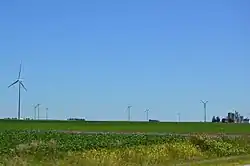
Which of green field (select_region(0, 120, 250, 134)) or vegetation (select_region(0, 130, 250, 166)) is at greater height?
green field (select_region(0, 120, 250, 134))

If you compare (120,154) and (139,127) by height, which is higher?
(139,127)

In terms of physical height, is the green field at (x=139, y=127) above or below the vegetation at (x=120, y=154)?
above

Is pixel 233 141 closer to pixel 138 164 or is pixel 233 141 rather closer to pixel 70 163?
pixel 138 164

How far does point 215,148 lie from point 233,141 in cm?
609

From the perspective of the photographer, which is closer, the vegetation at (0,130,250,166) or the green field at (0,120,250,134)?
the vegetation at (0,130,250,166)

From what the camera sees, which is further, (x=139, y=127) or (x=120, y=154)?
(x=139, y=127)

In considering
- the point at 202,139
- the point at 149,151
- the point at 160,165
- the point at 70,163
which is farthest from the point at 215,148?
the point at 70,163

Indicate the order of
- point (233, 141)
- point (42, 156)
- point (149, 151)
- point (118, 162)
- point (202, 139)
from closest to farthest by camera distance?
point (118, 162) < point (42, 156) < point (149, 151) < point (202, 139) < point (233, 141)

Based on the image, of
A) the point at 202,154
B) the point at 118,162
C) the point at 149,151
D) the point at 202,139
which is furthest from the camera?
the point at 202,139

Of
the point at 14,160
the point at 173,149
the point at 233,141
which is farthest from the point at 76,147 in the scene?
the point at 14,160

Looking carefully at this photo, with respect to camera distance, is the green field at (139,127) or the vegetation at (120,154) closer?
the vegetation at (120,154)

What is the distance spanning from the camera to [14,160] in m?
25.5

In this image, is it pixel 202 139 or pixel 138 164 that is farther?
pixel 202 139

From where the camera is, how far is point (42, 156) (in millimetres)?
31250
